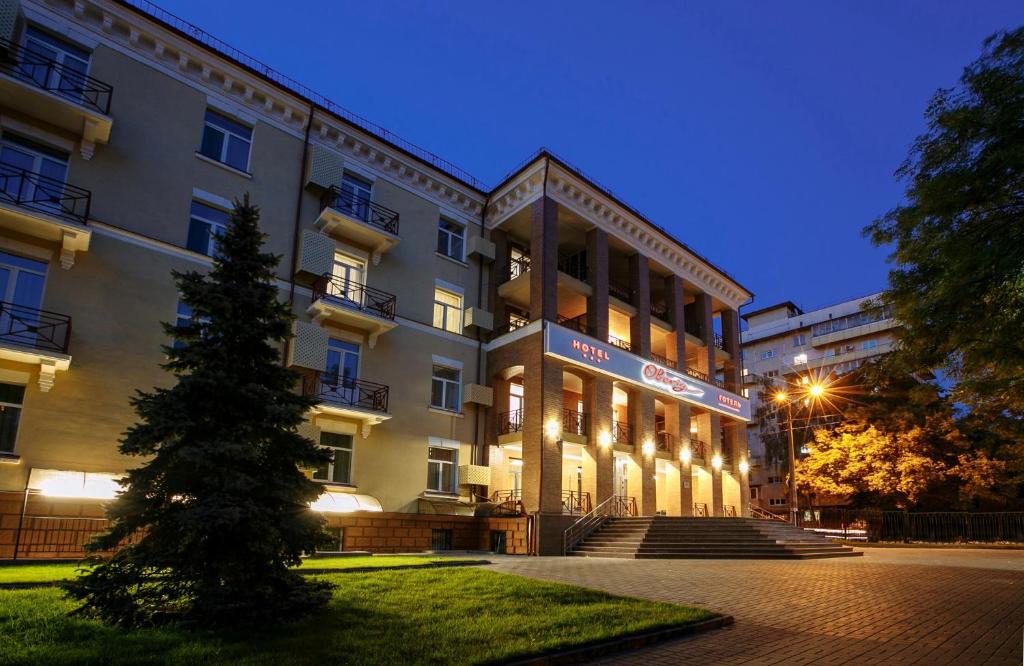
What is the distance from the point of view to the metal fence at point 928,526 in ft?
97.9

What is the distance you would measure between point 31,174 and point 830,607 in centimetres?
1987

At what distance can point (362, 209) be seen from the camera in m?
23.2

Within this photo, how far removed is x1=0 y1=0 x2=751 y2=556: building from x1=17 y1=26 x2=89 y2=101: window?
2.3 inches

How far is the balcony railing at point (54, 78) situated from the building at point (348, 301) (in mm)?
70

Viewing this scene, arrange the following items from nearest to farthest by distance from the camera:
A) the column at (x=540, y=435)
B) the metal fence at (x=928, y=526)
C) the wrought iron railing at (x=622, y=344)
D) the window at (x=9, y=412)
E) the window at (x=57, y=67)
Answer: the window at (x=9, y=412)
the window at (x=57, y=67)
the column at (x=540, y=435)
the wrought iron railing at (x=622, y=344)
the metal fence at (x=928, y=526)

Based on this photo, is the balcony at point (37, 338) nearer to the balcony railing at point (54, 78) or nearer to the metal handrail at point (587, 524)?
the balcony railing at point (54, 78)

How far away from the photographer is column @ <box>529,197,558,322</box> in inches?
969

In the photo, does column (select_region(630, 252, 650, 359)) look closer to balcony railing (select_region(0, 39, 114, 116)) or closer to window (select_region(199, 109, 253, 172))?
window (select_region(199, 109, 253, 172))

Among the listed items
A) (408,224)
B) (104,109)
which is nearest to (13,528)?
(104,109)

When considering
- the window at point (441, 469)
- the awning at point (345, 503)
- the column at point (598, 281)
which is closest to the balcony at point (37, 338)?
the awning at point (345, 503)

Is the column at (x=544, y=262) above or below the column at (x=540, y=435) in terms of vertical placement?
above

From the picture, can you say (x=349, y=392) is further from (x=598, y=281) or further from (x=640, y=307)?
(x=640, y=307)

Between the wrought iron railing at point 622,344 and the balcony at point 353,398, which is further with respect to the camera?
the wrought iron railing at point 622,344

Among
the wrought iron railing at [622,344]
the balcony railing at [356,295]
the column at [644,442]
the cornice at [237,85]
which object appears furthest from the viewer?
the wrought iron railing at [622,344]
